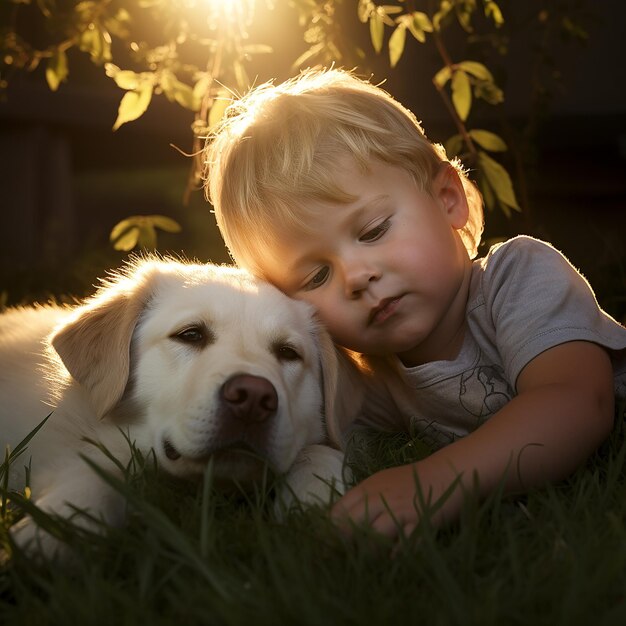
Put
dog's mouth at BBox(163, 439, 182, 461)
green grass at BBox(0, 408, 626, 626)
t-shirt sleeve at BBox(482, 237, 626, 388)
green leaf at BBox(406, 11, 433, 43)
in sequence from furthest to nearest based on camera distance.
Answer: green leaf at BBox(406, 11, 433, 43)
t-shirt sleeve at BBox(482, 237, 626, 388)
dog's mouth at BBox(163, 439, 182, 461)
green grass at BBox(0, 408, 626, 626)

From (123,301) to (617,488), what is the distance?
148 centimetres

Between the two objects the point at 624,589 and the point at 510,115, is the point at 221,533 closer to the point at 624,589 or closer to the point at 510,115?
the point at 624,589

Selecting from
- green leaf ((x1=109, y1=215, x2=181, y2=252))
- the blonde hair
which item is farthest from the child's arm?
green leaf ((x1=109, y1=215, x2=181, y2=252))

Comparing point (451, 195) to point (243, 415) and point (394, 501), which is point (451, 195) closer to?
point (243, 415)

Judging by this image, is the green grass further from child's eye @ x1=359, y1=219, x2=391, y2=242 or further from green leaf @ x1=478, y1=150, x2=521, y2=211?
green leaf @ x1=478, y1=150, x2=521, y2=211

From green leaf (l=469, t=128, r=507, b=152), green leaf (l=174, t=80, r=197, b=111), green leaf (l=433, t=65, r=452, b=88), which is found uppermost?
green leaf (l=174, t=80, r=197, b=111)

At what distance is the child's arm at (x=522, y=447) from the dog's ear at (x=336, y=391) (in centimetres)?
57

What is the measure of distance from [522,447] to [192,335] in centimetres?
100

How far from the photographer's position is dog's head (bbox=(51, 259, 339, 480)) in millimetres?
2090

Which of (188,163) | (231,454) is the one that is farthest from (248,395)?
(188,163)

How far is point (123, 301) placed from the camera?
2.56 m

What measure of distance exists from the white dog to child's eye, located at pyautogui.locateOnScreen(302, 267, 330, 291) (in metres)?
0.12

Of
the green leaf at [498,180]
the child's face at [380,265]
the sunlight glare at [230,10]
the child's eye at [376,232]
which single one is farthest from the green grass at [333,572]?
the sunlight glare at [230,10]

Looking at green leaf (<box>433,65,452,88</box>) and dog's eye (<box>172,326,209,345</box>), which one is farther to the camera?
green leaf (<box>433,65,452,88</box>)
